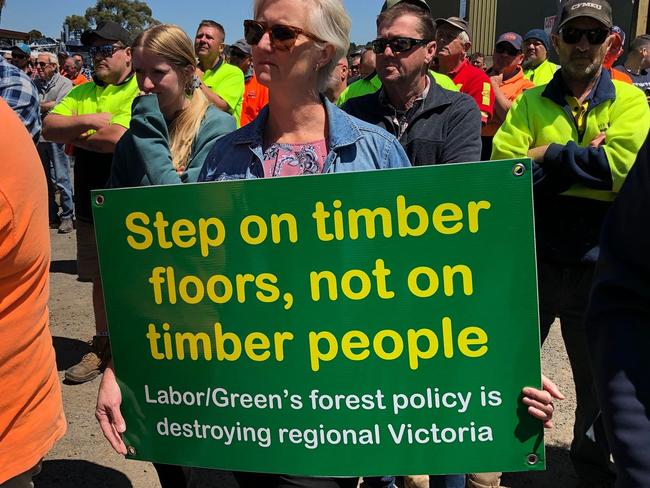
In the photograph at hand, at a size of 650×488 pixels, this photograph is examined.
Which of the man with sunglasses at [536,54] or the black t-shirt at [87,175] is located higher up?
the man with sunglasses at [536,54]

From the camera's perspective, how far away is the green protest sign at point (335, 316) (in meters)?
1.73

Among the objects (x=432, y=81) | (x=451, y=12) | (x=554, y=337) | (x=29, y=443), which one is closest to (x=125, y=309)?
(x=29, y=443)

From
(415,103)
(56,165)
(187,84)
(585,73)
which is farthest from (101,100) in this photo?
(56,165)

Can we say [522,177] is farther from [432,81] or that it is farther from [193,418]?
[432,81]

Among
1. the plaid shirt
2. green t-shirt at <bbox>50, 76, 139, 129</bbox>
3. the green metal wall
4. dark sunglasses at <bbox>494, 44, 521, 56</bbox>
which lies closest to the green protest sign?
the plaid shirt

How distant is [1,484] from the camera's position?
1.74m

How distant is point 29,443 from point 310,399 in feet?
2.42

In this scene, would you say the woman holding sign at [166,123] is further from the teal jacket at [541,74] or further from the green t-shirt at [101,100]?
the teal jacket at [541,74]

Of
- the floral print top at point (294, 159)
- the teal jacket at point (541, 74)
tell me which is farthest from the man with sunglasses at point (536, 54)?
the floral print top at point (294, 159)

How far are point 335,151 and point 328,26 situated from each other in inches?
15.8

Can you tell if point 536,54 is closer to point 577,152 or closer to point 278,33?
point 577,152

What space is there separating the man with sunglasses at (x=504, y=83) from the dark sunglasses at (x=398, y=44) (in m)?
2.40

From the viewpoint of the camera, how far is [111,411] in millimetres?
1957

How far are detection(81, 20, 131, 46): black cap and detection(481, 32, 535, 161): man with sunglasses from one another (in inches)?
112
